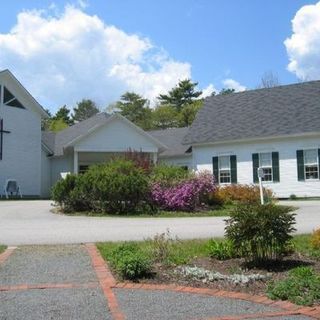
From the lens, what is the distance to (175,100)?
71.2m

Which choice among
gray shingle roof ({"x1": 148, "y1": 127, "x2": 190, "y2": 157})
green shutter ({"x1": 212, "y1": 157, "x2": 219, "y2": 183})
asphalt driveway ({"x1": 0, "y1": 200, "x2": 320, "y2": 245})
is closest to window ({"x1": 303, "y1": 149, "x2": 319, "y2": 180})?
green shutter ({"x1": 212, "y1": 157, "x2": 219, "y2": 183})

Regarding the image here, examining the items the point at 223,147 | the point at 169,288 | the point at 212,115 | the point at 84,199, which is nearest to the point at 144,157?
the point at 84,199

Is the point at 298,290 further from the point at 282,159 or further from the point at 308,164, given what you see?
the point at 282,159

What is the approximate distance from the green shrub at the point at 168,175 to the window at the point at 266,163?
10.1 meters

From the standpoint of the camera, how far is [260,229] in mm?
8094

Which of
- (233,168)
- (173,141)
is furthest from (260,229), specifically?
(173,141)

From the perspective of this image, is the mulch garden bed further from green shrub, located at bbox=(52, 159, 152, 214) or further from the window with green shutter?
the window with green shutter

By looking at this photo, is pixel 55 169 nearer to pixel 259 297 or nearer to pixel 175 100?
pixel 259 297

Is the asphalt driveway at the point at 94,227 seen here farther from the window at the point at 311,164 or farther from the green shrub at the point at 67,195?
the window at the point at 311,164

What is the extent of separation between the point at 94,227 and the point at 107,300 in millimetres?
9002

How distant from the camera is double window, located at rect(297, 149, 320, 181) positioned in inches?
1172

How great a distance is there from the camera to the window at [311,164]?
97.6 ft

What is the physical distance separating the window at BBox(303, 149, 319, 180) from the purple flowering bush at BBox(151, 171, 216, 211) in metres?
10.3

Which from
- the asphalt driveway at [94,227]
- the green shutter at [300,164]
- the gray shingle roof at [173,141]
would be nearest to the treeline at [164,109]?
the gray shingle roof at [173,141]
